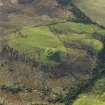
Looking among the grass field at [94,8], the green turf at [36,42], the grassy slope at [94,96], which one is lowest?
the grassy slope at [94,96]

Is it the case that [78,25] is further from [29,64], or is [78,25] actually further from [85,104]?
[85,104]

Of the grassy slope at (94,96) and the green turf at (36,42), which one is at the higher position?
the green turf at (36,42)

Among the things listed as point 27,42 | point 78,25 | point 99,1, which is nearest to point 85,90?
point 27,42

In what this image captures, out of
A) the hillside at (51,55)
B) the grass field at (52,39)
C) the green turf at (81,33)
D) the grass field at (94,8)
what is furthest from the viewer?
the grass field at (94,8)

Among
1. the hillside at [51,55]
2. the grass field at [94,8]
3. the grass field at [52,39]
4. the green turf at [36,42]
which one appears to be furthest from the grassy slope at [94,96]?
the grass field at [94,8]

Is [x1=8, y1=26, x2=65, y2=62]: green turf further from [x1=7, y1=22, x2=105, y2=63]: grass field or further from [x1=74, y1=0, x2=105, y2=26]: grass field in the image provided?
[x1=74, y1=0, x2=105, y2=26]: grass field

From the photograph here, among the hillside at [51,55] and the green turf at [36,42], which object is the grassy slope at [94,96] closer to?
the hillside at [51,55]
